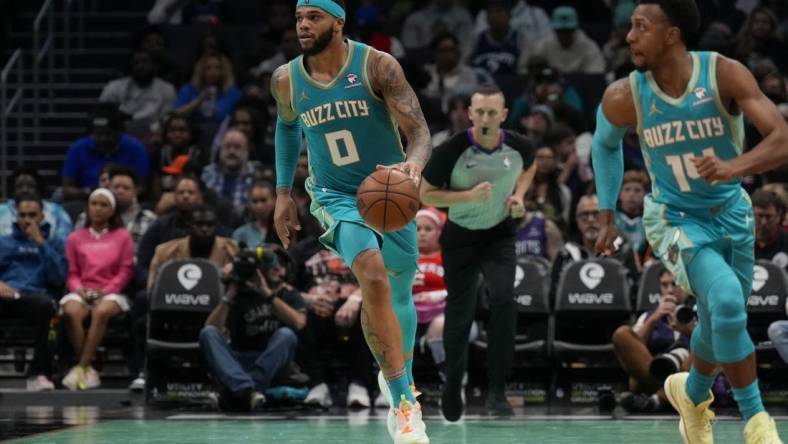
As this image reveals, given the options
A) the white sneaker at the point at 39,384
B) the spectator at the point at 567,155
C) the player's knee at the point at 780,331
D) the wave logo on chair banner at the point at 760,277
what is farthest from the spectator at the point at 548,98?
the white sneaker at the point at 39,384

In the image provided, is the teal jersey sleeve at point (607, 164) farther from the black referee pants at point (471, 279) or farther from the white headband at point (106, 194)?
the white headband at point (106, 194)

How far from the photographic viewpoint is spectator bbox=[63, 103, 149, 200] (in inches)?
601

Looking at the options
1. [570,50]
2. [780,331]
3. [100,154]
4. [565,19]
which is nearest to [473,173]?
[780,331]

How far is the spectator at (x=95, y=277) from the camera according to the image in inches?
508

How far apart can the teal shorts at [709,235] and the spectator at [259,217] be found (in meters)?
6.36

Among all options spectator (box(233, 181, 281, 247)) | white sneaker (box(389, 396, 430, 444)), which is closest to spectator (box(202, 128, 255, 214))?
spectator (box(233, 181, 281, 247))

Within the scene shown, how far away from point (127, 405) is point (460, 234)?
355cm

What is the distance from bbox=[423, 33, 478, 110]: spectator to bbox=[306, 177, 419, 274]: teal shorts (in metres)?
8.25

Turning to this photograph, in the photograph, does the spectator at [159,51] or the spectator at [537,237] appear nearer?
the spectator at [537,237]

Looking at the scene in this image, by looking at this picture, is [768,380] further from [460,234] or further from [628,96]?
[628,96]

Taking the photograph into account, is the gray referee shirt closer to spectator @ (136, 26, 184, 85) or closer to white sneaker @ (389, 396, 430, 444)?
white sneaker @ (389, 396, 430, 444)

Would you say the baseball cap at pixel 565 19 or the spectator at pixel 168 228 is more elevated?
the baseball cap at pixel 565 19

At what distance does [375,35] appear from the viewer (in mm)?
16922

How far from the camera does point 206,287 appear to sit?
40.8 feet
